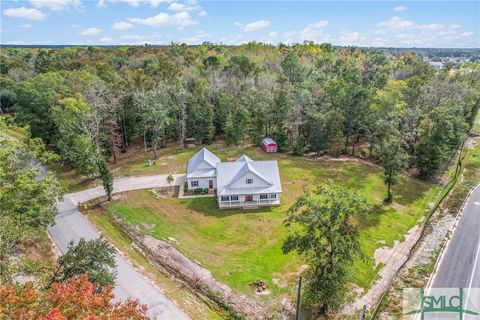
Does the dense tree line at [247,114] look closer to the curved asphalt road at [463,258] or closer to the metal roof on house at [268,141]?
the metal roof on house at [268,141]

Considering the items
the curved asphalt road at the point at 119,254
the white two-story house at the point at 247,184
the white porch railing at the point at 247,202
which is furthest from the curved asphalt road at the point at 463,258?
the curved asphalt road at the point at 119,254

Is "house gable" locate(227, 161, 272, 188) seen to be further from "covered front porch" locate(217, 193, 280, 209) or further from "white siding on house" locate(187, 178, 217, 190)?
"white siding on house" locate(187, 178, 217, 190)

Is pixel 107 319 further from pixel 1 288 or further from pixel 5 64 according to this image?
pixel 5 64

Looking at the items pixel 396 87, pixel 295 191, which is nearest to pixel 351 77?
pixel 396 87

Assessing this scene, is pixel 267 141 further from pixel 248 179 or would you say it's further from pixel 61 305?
pixel 61 305

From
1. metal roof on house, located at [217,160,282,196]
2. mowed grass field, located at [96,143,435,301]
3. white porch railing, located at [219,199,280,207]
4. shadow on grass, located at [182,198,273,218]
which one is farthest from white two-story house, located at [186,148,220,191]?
white porch railing, located at [219,199,280,207]

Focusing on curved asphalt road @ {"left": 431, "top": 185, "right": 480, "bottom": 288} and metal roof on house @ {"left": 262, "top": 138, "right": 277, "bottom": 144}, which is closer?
curved asphalt road @ {"left": 431, "top": 185, "right": 480, "bottom": 288}

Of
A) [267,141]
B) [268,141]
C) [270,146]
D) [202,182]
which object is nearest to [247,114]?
[267,141]
